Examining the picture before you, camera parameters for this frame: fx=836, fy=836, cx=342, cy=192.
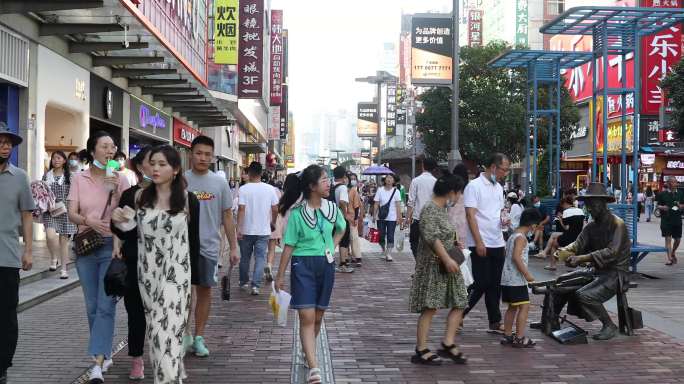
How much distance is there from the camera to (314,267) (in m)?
6.00

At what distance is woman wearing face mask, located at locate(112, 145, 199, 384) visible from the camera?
518cm

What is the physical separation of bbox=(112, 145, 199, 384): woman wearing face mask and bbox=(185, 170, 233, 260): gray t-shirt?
1.66 meters

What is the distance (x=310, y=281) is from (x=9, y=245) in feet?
6.81

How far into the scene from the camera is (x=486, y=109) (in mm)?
39812

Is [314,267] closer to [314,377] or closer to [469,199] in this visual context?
[314,377]

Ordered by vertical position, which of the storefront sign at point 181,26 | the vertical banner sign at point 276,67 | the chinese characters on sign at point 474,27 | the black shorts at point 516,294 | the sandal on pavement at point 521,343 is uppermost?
the chinese characters on sign at point 474,27

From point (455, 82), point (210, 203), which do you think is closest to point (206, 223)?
point (210, 203)

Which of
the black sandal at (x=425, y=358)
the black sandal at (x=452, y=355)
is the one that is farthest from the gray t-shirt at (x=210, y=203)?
the black sandal at (x=452, y=355)

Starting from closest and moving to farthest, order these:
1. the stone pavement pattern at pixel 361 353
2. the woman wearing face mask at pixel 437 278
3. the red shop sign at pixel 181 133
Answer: the stone pavement pattern at pixel 361 353 < the woman wearing face mask at pixel 437 278 < the red shop sign at pixel 181 133

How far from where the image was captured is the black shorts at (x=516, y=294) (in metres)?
7.62

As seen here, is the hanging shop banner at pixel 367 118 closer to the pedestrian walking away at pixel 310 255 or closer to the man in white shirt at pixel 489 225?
the man in white shirt at pixel 489 225

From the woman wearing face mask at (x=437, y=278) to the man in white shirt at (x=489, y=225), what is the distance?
1.13 meters

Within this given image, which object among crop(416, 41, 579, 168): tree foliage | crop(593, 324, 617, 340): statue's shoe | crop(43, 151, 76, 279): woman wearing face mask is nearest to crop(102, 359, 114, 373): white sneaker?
crop(593, 324, 617, 340): statue's shoe

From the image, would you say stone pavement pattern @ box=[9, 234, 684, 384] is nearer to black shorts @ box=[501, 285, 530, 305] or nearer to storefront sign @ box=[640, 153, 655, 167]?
black shorts @ box=[501, 285, 530, 305]
